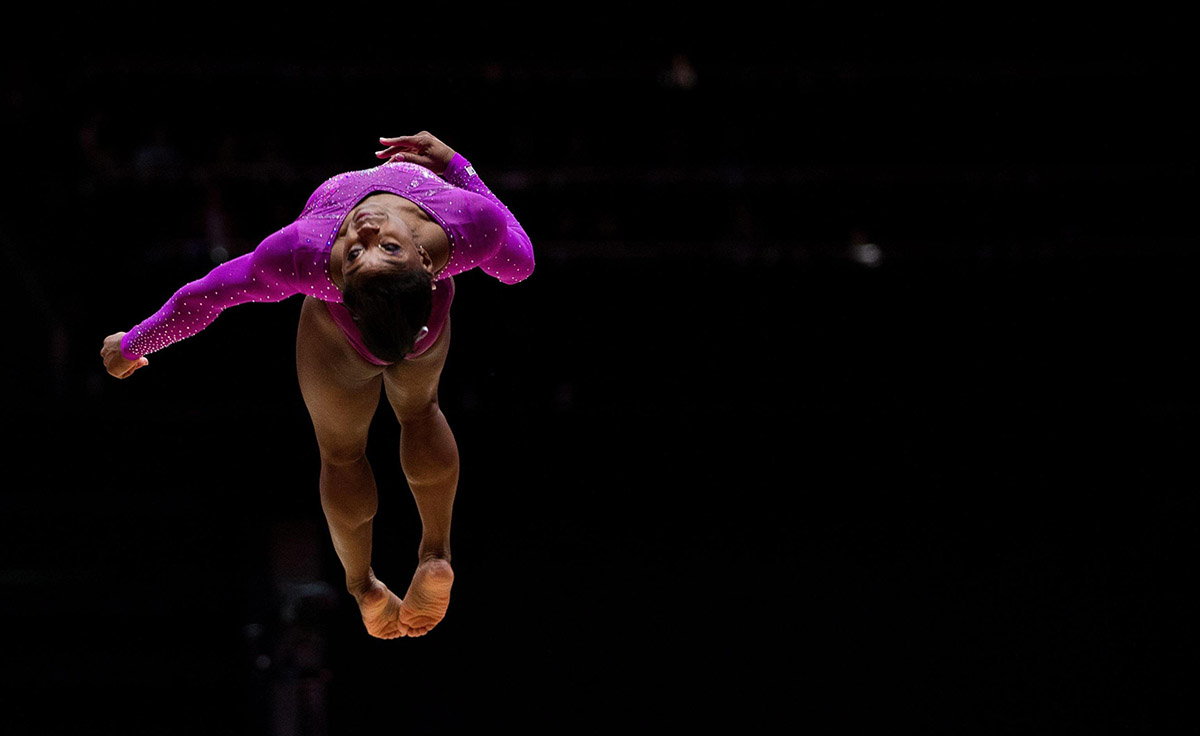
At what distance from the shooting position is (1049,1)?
491cm

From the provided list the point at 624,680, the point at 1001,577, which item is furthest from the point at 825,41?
the point at 624,680

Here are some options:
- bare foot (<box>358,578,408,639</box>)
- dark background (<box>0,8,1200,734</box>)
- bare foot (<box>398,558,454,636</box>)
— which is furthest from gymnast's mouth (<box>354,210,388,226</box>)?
dark background (<box>0,8,1200,734</box>)

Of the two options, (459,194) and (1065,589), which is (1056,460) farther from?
(459,194)

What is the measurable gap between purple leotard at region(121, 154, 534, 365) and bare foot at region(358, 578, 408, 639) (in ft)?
1.84

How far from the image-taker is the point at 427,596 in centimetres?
267

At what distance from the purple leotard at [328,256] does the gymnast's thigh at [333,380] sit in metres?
0.04

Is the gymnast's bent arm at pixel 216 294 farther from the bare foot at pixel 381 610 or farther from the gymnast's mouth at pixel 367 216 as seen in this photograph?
the bare foot at pixel 381 610

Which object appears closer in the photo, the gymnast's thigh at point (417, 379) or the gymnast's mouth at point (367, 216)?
the gymnast's mouth at point (367, 216)

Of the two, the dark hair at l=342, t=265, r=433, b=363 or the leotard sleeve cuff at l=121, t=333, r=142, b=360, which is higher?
the leotard sleeve cuff at l=121, t=333, r=142, b=360

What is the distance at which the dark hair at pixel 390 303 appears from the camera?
206cm

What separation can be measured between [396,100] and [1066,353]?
223cm

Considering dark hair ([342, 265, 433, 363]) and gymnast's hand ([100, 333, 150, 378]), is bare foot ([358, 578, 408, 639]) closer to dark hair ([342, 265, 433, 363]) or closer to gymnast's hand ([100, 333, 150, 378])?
gymnast's hand ([100, 333, 150, 378])

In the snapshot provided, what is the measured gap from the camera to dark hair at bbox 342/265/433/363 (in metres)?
2.06

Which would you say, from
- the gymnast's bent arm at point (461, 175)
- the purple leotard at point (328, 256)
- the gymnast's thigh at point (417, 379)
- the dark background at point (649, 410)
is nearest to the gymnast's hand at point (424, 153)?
the gymnast's bent arm at point (461, 175)
